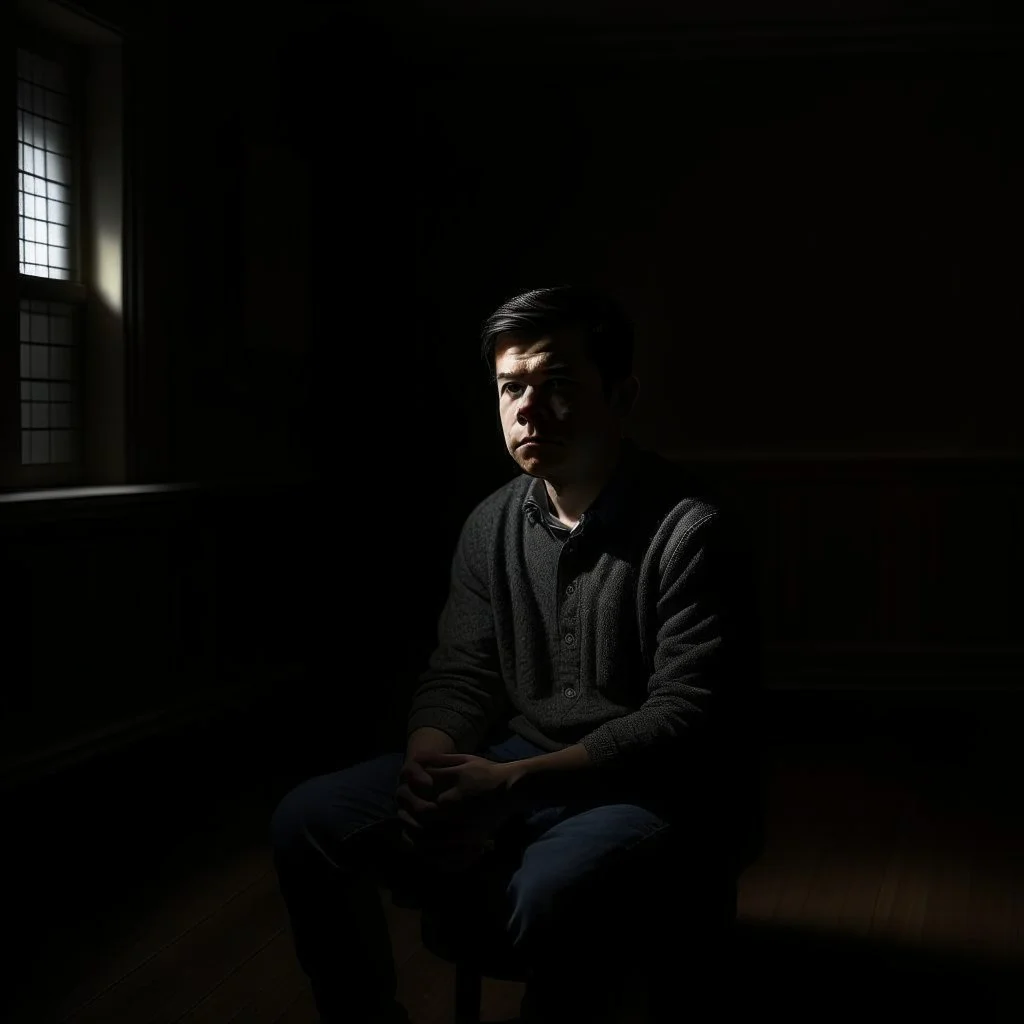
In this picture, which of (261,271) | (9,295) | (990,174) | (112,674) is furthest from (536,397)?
(990,174)

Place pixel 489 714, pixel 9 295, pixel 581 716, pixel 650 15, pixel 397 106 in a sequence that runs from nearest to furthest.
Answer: pixel 581 716, pixel 489 714, pixel 9 295, pixel 650 15, pixel 397 106

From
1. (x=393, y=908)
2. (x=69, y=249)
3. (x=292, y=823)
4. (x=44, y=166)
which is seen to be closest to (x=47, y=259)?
(x=69, y=249)

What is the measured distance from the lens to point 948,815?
12.1 ft

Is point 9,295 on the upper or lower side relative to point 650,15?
lower

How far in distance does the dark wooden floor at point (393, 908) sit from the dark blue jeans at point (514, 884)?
28 centimetres

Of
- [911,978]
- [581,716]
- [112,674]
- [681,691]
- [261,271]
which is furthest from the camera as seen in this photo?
[261,271]

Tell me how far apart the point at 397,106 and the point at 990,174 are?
254 cm

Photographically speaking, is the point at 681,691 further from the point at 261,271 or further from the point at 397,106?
the point at 397,106

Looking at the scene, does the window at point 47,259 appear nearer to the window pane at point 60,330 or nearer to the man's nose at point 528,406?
the window pane at point 60,330

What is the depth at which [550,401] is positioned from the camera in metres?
1.70

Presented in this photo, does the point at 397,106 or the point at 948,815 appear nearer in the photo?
the point at 948,815

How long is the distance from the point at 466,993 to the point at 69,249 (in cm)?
264

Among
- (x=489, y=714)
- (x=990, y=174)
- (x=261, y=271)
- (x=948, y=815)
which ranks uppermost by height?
(x=990, y=174)

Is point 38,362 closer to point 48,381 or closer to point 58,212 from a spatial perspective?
point 48,381
